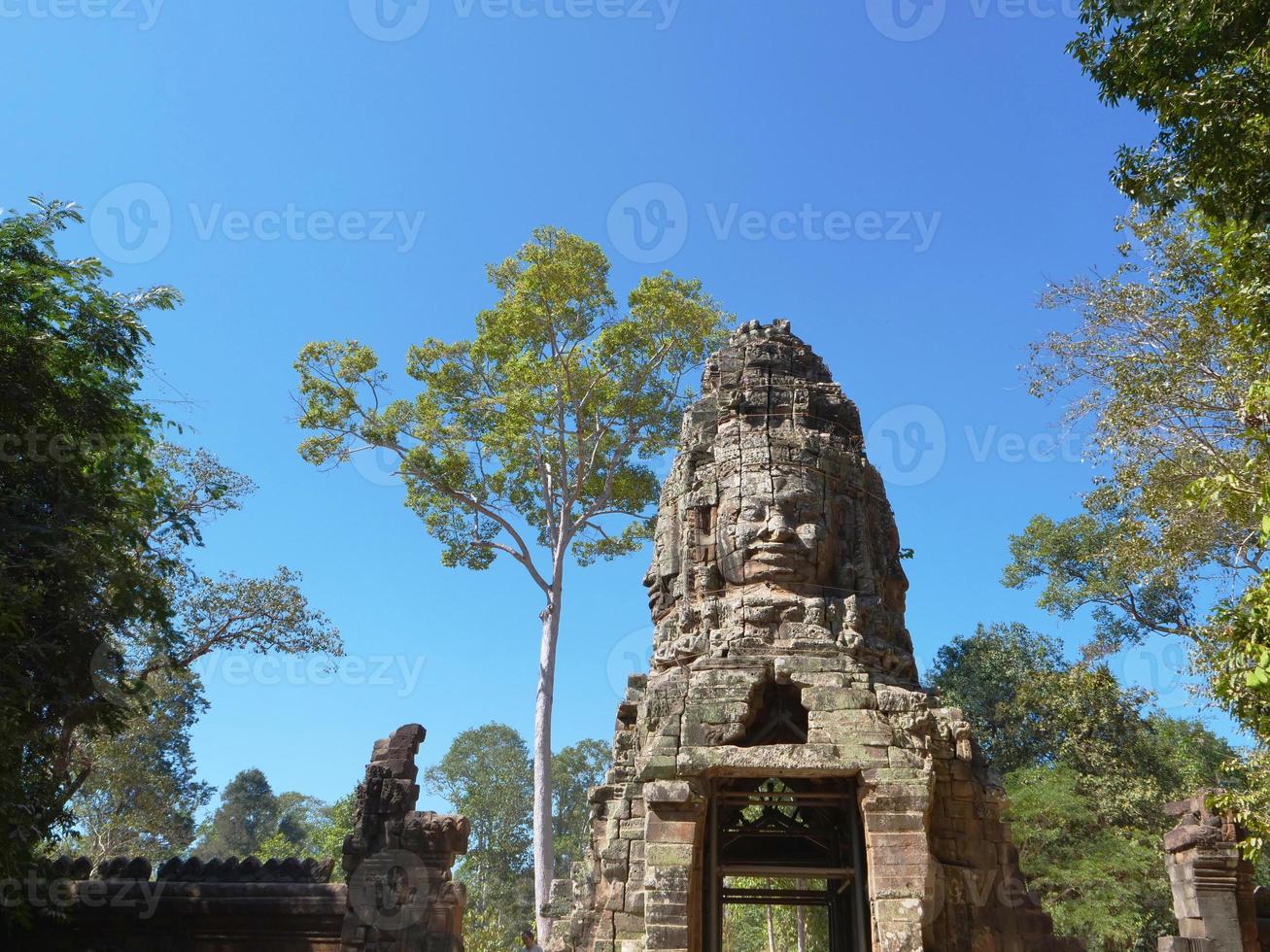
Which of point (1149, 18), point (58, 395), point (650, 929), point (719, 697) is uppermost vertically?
point (1149, 18)

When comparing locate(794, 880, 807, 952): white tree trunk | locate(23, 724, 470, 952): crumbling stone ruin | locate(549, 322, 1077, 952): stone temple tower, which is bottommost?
locate(794, 880, 807, 952): white tree trunk

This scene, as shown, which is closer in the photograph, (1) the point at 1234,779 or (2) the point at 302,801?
(1) the point at 1234,779

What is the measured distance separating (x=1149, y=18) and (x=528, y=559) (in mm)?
14638

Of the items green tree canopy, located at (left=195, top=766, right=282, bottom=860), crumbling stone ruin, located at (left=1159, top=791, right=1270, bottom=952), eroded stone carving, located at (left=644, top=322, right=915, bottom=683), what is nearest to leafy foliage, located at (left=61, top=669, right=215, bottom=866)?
eroded stone carving, located at (left=644, top=322, right=915, bottom=683)

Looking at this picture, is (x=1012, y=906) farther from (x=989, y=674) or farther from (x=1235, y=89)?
(x=989, y=674)

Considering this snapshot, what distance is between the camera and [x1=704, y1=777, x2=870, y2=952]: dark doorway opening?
8.98 meters

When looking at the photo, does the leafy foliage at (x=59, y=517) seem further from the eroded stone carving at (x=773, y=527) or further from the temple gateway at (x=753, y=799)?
the eroded stone carving at (x=773, y=527)

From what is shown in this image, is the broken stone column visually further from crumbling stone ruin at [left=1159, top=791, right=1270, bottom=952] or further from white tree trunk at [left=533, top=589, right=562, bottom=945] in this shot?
crumbling stone ruin at [left=1159, top=791, right=1270, bottom=952]

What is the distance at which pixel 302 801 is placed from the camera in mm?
51375

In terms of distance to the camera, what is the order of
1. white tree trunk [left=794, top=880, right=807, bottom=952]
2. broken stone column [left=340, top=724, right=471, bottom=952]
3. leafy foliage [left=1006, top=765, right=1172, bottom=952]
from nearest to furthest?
1. broken stone column [left=340, top=724, right=471, bottom=952]
2. leafy foliage [left=1006, top=765, right=1172, bottom=952]
3. white tree trunk [left=794, top=880, right=807, bottom=952]

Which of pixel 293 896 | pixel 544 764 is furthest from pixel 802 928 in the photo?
pixel 293 896

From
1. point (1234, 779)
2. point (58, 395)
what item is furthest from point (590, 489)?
point (1234, 779)

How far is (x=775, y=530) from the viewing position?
10.1 meters

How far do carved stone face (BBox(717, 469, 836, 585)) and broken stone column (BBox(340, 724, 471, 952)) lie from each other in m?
4.09
